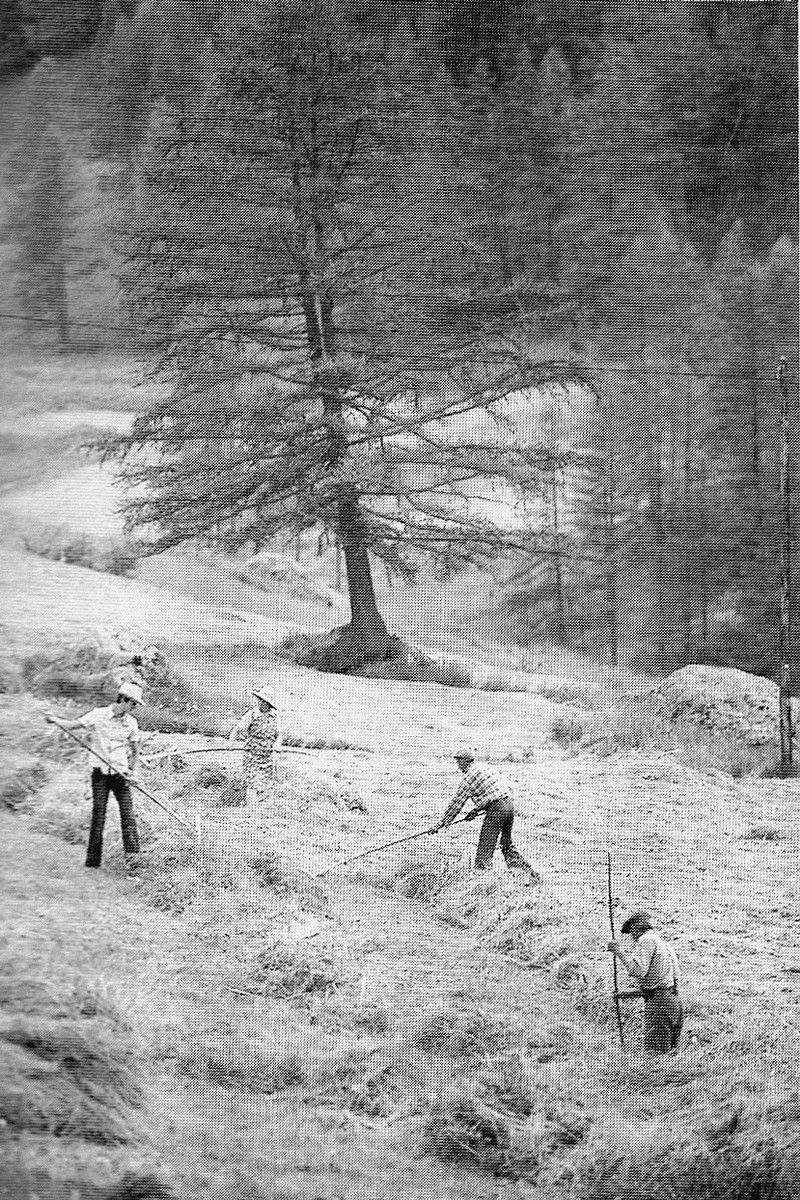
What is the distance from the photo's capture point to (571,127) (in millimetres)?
9617

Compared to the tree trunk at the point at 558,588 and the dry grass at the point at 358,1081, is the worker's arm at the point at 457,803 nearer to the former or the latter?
the dry grass at the point at 358,1081

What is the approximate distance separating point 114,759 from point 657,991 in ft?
8.11

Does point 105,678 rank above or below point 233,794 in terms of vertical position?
above

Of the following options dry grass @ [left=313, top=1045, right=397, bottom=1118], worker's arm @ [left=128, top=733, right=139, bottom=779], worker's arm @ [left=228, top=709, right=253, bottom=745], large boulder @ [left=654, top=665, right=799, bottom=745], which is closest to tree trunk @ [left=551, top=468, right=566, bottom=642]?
large boulder @ [left=654, top=665, right=799, bottom=745]

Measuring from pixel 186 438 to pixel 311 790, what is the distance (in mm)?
2401

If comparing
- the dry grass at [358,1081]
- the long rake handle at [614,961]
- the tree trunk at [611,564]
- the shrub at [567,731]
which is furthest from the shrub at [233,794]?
the tree trunk at [611,564]

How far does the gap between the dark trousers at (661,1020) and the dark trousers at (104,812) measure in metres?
2.22

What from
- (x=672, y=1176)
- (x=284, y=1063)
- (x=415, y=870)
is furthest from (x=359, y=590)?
(x=672, y=1176)

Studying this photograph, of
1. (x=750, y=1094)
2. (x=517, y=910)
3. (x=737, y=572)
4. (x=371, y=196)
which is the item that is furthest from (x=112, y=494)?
(x=737, y=572)

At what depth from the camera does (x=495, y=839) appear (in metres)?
6.53

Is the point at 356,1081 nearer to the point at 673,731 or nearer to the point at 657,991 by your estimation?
the point at 657,991

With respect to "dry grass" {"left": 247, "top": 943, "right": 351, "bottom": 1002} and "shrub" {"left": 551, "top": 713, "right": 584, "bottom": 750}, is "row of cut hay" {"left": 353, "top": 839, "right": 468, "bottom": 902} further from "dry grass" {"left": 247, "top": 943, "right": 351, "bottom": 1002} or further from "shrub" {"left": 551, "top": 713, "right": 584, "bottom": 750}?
A: "shrub" {"left": 551, "top": 713, "right": 584, "bottom": 750}

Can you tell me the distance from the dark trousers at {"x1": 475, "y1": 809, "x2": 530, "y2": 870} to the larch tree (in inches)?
63.9

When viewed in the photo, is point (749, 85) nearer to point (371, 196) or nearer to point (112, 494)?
point (371, 196)
